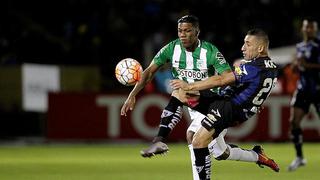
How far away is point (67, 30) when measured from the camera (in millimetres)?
20938

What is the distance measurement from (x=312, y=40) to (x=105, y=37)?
331 inches

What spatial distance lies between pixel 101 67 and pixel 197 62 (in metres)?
11.5

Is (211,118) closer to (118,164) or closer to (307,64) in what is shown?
(307,64)

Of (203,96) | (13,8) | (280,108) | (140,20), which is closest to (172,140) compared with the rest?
(280,108)

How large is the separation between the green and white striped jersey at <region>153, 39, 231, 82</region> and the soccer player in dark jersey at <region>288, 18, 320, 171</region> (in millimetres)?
3830

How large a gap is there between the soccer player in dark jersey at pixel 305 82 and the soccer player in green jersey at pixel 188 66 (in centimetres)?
366

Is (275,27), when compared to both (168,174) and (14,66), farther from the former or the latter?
(168,174)

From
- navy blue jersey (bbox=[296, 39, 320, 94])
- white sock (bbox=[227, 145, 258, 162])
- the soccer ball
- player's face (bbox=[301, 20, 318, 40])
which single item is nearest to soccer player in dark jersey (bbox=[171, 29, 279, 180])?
white sock (bbox=[227, 145, 258, 162])

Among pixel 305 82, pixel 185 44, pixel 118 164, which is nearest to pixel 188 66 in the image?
pixel 185 44

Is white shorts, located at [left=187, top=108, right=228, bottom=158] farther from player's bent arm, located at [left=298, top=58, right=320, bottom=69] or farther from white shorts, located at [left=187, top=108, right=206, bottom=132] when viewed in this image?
player's bent arm, located at [left=298, top=58, right=320, bottom=69]

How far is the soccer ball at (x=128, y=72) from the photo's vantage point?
32.3ft

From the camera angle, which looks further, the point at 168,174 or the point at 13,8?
the point at 13,8

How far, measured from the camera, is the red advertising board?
18.4 metres

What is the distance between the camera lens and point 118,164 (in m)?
13.8
